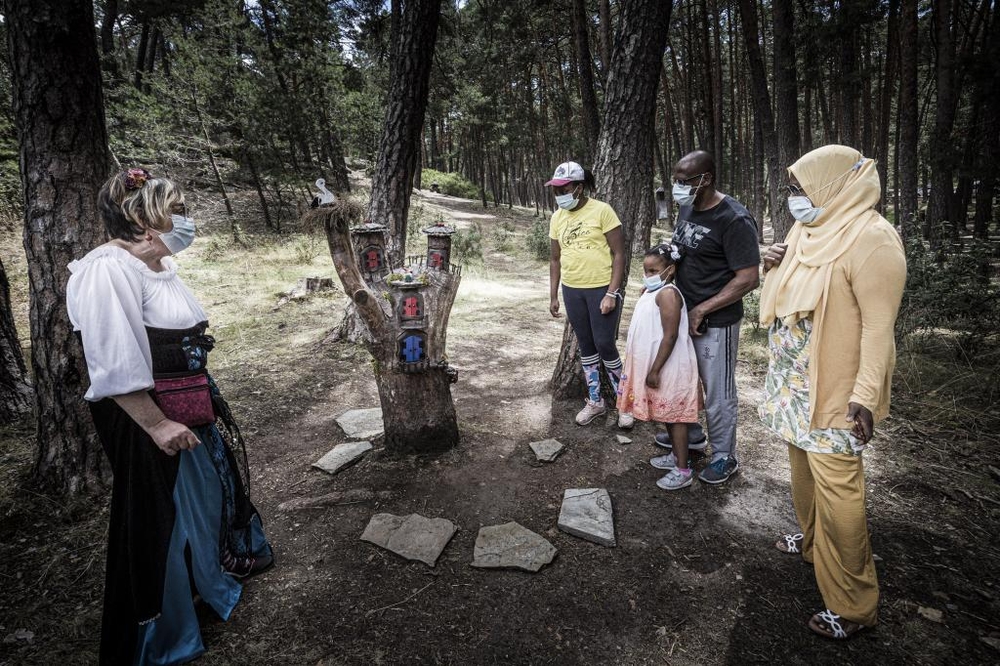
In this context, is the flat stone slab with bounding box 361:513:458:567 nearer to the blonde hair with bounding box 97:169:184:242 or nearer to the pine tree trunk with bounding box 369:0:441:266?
the blonde hair with bounding box 97:169:184:242

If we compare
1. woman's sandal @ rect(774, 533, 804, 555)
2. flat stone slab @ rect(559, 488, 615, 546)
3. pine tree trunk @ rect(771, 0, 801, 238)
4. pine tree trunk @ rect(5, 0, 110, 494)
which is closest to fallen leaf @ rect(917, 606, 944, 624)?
woman's sandal @ rect(774, 533, 804, 555)

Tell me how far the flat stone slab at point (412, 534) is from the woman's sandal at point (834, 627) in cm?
179

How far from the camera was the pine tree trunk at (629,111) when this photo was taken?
3900mm

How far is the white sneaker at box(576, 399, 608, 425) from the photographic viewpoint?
4.04 metres

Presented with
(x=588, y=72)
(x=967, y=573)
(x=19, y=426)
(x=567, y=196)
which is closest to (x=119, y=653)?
(x=19, y=426)

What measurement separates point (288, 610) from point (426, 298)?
1969 millimetres

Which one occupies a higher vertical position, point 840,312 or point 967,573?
point 840,312

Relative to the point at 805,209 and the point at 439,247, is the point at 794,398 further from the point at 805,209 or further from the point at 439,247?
the point at 439,247

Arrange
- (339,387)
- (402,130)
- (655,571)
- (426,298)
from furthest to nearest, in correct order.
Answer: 1. (402,130)
2. (339,387)
3. (426,298)
4. (655,571)

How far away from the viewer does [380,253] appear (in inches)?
133

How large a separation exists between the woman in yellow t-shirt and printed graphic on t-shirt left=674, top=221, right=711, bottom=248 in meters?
0.66

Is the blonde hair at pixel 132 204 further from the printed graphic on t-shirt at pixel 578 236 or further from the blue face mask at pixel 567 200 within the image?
the printed graphic on t-shirt at pixel 578 236

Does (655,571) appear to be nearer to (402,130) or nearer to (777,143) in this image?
(402,130)

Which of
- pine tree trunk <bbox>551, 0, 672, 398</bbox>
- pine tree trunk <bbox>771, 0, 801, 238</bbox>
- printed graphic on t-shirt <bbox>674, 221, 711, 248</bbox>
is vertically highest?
pine tree trunk <bbox>771, 0, 801, 238</bbox>
